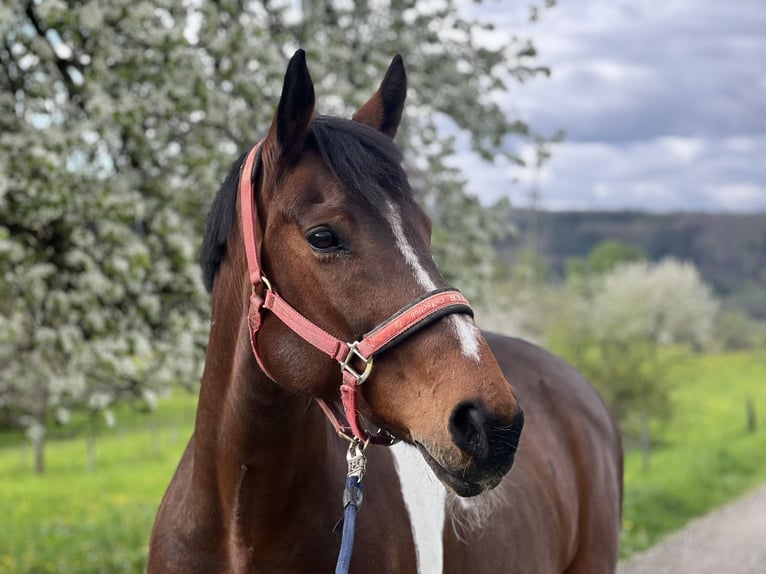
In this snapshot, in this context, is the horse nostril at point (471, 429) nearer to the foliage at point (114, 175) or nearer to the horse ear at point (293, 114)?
the horse ear at point (293, 114)

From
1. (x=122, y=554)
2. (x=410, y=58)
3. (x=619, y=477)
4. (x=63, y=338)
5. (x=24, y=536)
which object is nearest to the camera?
(x=619, y=477)

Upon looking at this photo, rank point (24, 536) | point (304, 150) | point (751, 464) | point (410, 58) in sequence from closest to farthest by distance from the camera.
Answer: point (304, 150) → point (410, 58) → point (24, 536) → point (751, 464)

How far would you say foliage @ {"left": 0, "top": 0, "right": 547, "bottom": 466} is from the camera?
5.29 metres

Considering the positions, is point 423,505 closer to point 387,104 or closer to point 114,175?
point 387,104

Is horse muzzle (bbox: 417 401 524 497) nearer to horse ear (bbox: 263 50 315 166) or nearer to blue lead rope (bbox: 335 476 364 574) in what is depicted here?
blue lead rope (bbox: 335 476 364 574)

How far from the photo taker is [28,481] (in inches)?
760

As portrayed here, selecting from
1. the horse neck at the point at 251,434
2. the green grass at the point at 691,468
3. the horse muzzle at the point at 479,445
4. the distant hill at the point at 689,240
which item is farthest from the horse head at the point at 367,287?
the distant hill at the point at 689,240

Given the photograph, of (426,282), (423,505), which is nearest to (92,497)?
(423,505)

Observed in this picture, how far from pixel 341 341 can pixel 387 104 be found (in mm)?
879

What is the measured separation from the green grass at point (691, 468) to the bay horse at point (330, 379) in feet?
22.6

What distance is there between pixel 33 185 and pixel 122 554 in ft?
14.0

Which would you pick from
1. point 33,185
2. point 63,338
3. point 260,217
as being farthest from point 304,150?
point 63,338

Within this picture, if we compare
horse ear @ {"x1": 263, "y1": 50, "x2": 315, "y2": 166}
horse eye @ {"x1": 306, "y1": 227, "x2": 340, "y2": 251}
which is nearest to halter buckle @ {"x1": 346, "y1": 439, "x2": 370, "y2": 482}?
horse eye @ {"x1": 306, "y1": 227, "x2": 340, "y2": 251}

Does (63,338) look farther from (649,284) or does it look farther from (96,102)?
(649,284)
